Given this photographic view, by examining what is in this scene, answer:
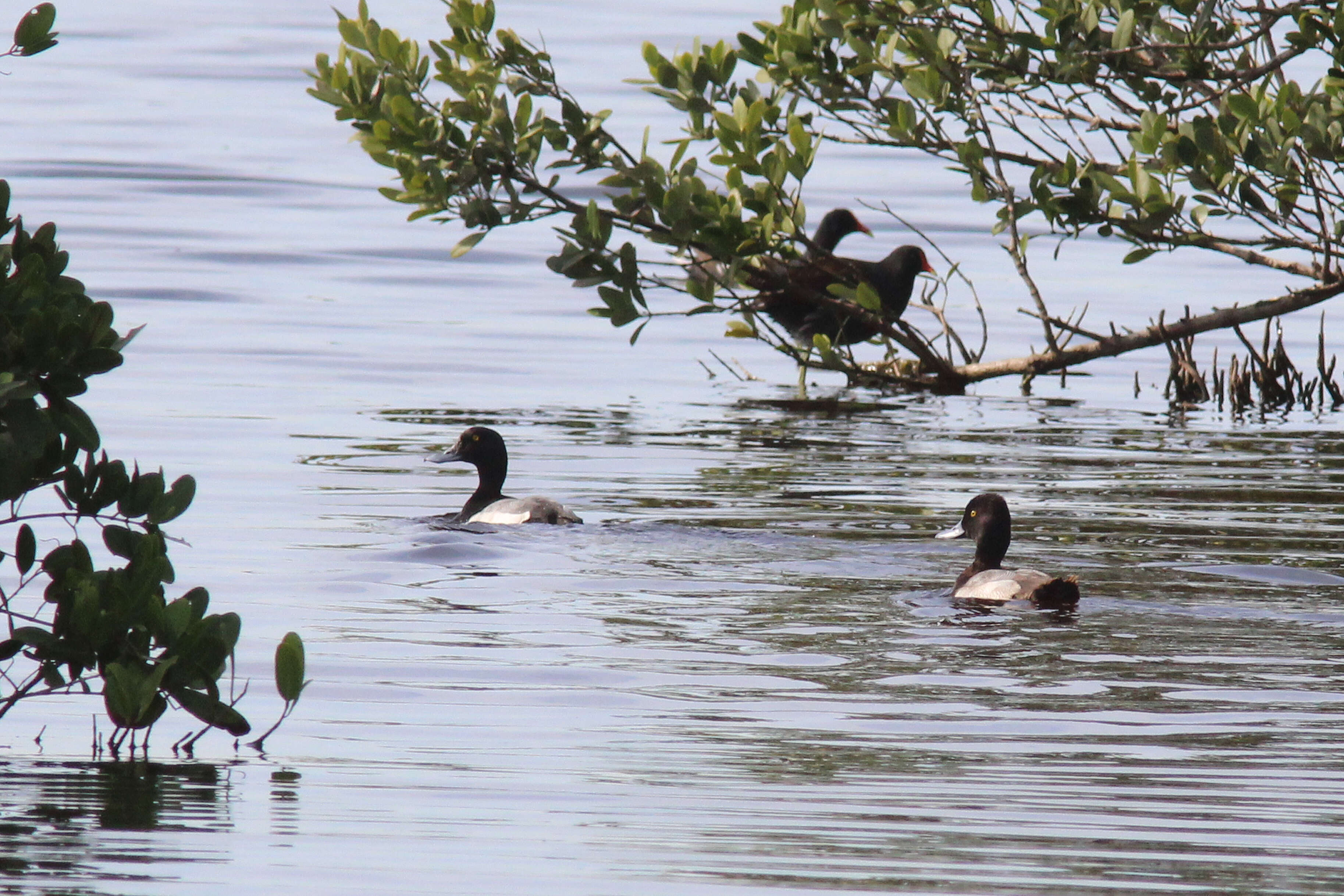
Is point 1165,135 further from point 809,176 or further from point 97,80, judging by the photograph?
point 97,80

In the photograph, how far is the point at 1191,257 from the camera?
82.6 feet

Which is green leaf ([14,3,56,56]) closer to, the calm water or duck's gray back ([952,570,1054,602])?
the calm water

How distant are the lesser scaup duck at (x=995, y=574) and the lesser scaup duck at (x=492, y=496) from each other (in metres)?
2.02

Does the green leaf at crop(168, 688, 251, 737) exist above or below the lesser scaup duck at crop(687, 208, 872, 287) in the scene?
below

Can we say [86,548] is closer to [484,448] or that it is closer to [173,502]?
[173,502]

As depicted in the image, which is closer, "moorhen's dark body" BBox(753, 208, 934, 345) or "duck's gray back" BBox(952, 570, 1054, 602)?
"duck's gray back" BBox(952, 570, 1054, 602)

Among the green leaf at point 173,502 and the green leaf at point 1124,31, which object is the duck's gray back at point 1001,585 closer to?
the green leaf at point 1124,31

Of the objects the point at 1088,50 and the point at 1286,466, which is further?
the point at 1286,466

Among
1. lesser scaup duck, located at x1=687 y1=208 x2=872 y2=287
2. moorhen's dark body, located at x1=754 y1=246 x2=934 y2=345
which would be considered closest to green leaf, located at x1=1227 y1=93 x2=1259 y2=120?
lesser scaup duck, located at x1=687 y1=208 x2=872 y2=287

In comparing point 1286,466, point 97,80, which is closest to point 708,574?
point 1286,466

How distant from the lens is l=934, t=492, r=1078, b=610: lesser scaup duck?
8188 millimetres

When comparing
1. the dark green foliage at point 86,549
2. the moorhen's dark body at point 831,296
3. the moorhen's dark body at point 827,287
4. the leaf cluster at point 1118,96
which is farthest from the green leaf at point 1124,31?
the dark green foliage at point 86,549

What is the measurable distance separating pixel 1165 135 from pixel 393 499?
4577 mm

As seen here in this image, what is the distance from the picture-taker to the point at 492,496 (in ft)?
36.5
